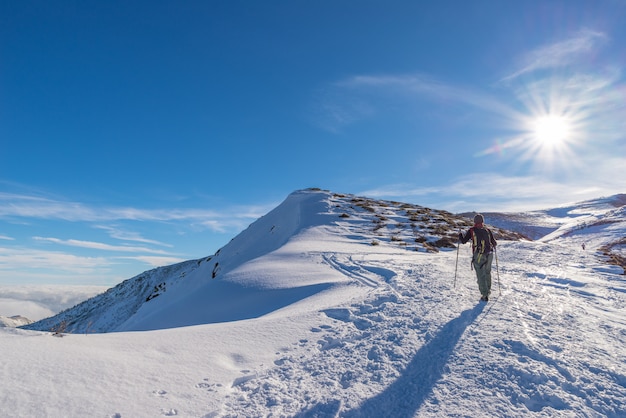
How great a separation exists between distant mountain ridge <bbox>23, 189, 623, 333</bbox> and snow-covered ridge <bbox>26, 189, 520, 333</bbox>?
0.16ft

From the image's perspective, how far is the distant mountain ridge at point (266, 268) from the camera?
11555mm

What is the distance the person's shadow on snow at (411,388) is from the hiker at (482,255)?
2.97 metres

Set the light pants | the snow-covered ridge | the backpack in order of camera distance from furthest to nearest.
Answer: the snow-covered ridge, the backpack, the light pants

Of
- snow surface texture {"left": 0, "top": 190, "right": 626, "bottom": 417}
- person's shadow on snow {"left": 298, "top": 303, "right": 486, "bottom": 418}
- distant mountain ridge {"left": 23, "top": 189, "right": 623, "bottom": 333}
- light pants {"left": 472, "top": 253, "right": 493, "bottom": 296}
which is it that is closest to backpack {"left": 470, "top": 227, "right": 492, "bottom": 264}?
light pants {"left": 472, "top": 253, "right": 493, "bottom": 296}

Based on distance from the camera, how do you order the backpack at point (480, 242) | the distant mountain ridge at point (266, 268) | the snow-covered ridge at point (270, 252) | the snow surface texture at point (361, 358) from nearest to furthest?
the snow surface texture at point (361, 358) → the backpack at point (480, 242) → the distant mountain ridge at point (266, 268) → the snow-covered ridge at point (270, 252)

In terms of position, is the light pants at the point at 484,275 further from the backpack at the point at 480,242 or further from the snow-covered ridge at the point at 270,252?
the snow-covered ridge at the point at 270,252

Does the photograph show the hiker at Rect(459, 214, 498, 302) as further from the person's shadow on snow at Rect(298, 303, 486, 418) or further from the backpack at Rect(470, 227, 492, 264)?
the person's shadow on snow at Rect(298, 303, 486, 418)

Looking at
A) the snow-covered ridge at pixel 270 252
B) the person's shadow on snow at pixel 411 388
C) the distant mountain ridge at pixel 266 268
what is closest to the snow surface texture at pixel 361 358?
the person's shadow on snow at pixel 411 388

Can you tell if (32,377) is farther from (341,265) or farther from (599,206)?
A: (599,206)

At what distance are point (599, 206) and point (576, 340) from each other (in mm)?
124992

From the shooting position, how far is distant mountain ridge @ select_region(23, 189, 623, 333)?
37.9ft

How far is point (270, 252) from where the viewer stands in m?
19.2

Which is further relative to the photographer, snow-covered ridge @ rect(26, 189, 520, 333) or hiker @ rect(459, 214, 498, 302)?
snow-covered ridge @ rect(26, 189, 520, 333)

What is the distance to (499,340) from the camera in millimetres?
5523
